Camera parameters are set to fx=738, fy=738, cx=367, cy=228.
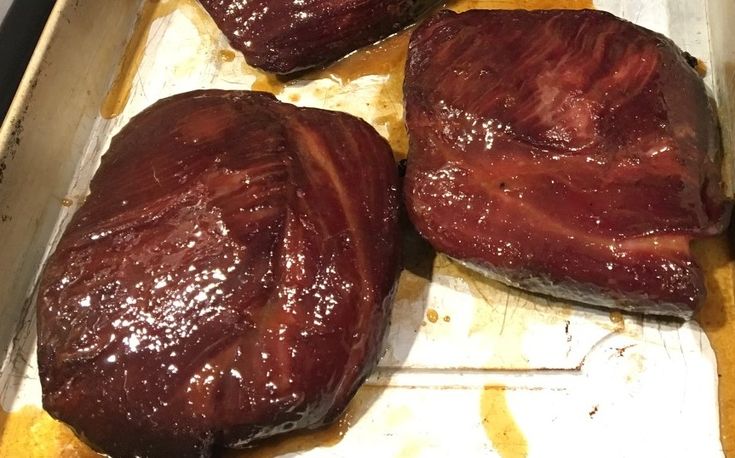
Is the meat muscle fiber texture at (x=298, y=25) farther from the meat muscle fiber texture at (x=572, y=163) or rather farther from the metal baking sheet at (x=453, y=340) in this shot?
the meat muscle fiber texture at (x=572, y=163)

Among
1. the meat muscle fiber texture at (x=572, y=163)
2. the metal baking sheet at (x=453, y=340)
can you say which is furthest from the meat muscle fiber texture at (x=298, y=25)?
the meat muscle fiber texture at (x=572, y=163)

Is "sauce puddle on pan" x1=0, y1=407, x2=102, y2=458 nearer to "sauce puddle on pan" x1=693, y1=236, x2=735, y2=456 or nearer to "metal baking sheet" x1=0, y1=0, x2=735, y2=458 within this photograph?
"metal baking sheet" x1=0, y1=0, x2=735, y2=458

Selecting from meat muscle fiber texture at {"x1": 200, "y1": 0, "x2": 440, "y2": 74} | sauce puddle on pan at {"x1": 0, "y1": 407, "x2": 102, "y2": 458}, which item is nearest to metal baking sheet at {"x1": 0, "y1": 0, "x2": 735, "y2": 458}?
sauce puddle on pan at {"x1": 0, "y1": 407, "x2": 102, "y2": 458}

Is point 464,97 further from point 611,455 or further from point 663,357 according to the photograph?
point 611,455

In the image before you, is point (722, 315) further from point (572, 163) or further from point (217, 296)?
point (217, 296)

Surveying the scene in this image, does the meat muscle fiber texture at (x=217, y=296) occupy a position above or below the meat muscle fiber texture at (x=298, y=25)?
below

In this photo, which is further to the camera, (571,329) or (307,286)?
(571,329)

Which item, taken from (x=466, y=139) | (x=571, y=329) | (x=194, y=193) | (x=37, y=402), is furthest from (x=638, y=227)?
(x=37, y=402)

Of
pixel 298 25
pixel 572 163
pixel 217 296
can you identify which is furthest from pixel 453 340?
pixel 298 25
